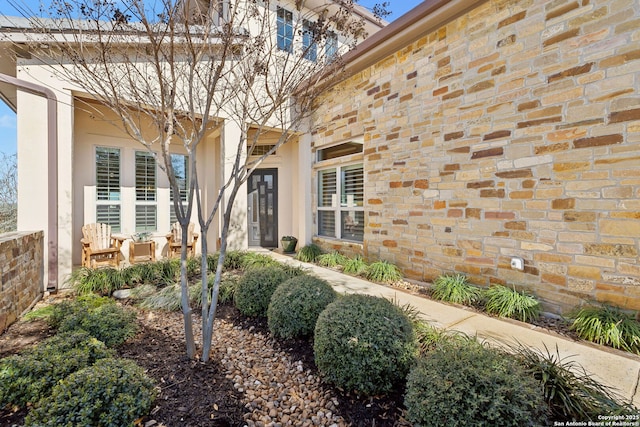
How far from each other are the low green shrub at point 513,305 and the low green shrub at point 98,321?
3967 mm

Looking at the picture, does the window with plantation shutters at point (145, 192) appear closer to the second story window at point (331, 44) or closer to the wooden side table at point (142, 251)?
the wooden side table at point (142, 251)

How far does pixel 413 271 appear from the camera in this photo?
4797 millimetres

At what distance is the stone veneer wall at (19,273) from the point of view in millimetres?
3117

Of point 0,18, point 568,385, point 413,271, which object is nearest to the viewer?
point 568,385

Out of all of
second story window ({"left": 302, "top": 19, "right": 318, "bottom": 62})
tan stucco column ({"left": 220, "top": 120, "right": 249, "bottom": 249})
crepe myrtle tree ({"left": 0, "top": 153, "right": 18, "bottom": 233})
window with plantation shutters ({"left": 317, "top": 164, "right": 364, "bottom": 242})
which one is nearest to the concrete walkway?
window with plantation shutters ({"left": 317, "top": 164, "right": 364, "bottom": 242})

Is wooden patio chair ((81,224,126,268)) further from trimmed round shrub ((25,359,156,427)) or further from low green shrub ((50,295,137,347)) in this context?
trimmed round shrub ((25,359,156,427))

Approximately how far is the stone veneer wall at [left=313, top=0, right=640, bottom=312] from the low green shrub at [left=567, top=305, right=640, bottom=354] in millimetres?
187

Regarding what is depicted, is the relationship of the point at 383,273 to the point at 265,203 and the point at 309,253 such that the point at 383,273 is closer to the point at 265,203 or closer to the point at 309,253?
the point at 309,253

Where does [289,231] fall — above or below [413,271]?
above

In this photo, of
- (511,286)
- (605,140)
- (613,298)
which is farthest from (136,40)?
(613,298)

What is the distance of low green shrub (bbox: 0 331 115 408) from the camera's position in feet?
6.16

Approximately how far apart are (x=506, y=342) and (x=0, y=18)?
738cm

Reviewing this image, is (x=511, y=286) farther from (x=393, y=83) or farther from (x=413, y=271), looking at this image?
(x=393, y=83)

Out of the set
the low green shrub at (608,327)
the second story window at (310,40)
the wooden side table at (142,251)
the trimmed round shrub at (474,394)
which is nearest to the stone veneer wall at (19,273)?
the wooden side table at (142,251)
